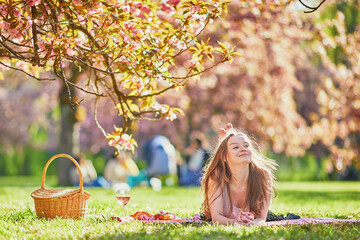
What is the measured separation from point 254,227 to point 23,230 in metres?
2.17

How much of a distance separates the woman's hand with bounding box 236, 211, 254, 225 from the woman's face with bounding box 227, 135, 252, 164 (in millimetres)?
546

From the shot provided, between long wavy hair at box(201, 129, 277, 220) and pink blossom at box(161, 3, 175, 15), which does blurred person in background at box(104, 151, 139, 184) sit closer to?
pink blossom at box(161, 3, 175, 15)

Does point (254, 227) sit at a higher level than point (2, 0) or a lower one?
lower

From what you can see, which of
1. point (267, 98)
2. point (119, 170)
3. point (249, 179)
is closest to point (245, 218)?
point (249, 179)

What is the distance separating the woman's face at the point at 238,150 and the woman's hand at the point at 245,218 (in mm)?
546

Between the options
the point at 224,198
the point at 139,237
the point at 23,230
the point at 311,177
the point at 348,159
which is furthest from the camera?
the point at 311,177

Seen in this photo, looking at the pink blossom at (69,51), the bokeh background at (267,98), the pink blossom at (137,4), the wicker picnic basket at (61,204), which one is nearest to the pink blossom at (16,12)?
the pink blossom at (69,51)

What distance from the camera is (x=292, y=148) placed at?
20531 mm

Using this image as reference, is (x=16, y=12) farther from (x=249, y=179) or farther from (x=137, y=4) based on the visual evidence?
(x=249, y=179)

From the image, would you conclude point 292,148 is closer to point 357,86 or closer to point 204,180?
point 357,86

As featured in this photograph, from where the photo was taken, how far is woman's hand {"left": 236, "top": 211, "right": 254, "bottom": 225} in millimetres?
4926

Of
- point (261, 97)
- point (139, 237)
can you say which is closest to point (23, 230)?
point (139, 237)

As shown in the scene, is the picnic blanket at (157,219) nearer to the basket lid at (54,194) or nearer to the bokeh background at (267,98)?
the basket lid at (54,194)

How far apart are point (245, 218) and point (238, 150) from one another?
0.72 meters
